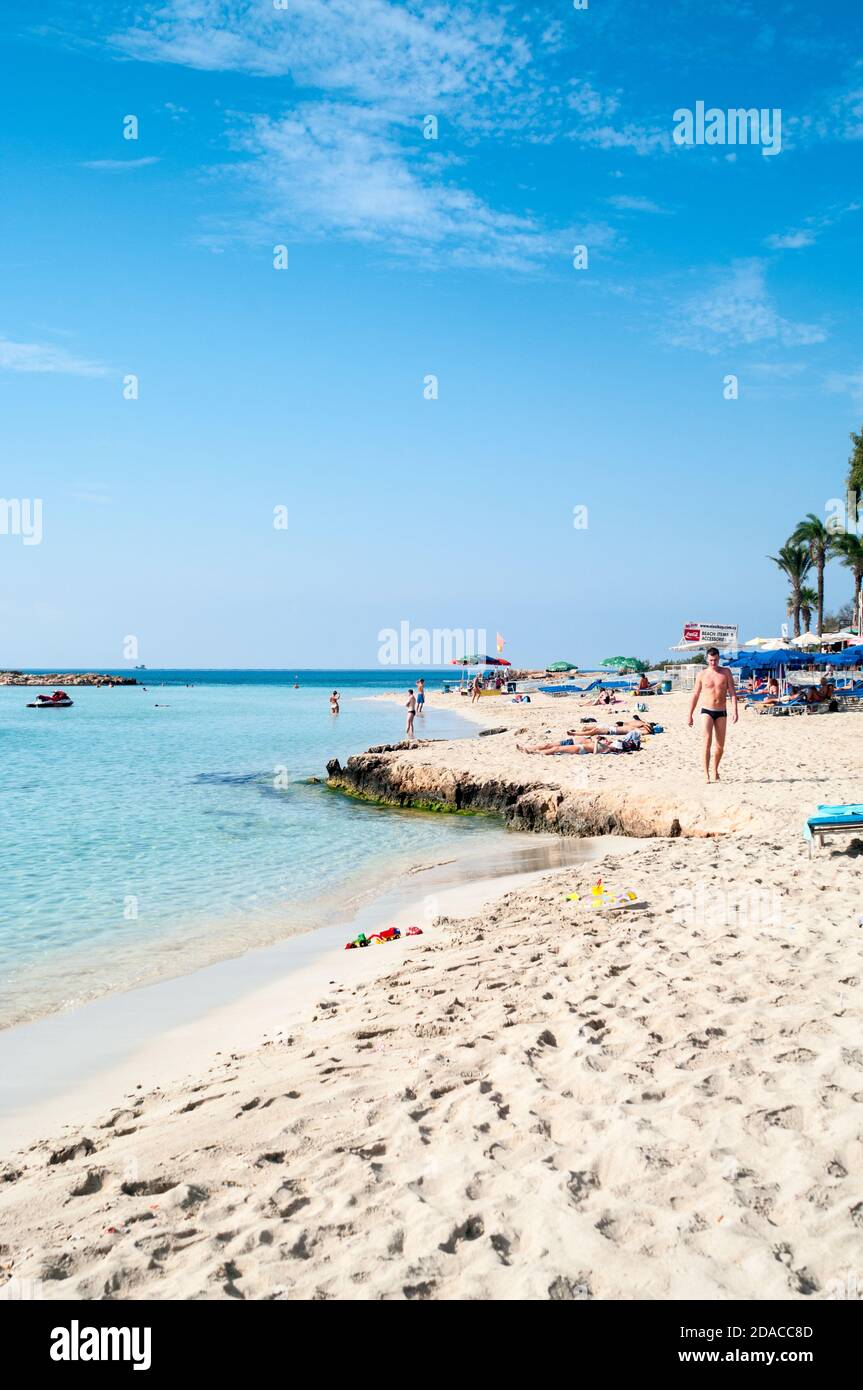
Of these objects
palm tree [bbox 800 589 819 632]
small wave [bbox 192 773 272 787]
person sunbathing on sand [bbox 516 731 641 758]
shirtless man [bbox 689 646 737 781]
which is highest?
palm tree [bbox 800 589 819 632]

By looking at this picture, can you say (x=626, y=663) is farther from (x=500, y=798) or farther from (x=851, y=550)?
(x=500, y=798)

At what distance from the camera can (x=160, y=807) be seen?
62.2ft

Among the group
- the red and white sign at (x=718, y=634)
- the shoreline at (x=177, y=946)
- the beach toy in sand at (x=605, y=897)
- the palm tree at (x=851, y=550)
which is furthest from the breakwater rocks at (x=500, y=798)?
the palm tree at (x=851, y=550)

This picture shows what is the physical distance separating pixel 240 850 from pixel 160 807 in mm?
5630

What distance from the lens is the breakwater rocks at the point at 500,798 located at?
1357 cm

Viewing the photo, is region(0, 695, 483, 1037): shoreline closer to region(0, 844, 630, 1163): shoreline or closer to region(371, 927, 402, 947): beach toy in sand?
region(0, 844, 630, 1163): shoreline

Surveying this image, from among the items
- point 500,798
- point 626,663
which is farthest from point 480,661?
point 500,798

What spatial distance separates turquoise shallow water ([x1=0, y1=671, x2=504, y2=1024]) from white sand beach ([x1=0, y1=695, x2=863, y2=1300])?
91.2 inches

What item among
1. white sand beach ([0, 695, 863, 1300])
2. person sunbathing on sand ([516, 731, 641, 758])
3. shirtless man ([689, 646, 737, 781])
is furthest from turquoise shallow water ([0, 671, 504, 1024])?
person sunbathing on sand ([516, 731, 641, 758])

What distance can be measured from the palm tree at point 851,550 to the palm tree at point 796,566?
9986 millimetres

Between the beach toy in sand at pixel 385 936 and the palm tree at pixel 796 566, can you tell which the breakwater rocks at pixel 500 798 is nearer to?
the beach toy in sand at pixel 385 936

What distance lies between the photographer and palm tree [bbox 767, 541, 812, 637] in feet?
227

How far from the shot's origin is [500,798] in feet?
56.2

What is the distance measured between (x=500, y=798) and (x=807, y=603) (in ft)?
229
